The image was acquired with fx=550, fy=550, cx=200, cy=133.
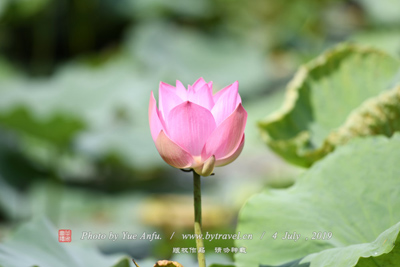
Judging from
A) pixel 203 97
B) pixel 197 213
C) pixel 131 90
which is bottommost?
pixel 197 213

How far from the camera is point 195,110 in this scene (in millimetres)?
521

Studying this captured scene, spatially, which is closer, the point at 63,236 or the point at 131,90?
the point at 63,236

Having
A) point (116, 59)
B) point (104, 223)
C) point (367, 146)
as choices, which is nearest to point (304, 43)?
point (116, 59)

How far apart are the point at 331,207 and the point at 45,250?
0.41 m

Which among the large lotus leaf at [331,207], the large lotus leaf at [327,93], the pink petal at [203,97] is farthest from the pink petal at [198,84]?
the large lotus leaf at [327,93]

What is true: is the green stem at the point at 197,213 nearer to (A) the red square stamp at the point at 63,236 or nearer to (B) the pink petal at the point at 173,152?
(B) the pink petal at the point at 173,152

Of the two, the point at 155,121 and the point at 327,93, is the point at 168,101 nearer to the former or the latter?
the point at 155,121

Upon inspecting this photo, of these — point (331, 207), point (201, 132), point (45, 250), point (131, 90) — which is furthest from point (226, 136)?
point (131, 90)

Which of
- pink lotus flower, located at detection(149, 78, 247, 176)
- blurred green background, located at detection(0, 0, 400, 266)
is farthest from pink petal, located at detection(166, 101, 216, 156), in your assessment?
blurred green background, located at detection(0, 0, 400, 266)

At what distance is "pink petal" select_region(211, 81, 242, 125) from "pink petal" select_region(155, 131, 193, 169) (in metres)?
0.05

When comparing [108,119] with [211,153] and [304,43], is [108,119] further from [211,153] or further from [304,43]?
[211,153]

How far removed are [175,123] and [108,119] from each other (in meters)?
1.92

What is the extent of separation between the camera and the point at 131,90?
2670 mm

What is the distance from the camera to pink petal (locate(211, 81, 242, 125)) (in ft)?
1.79
